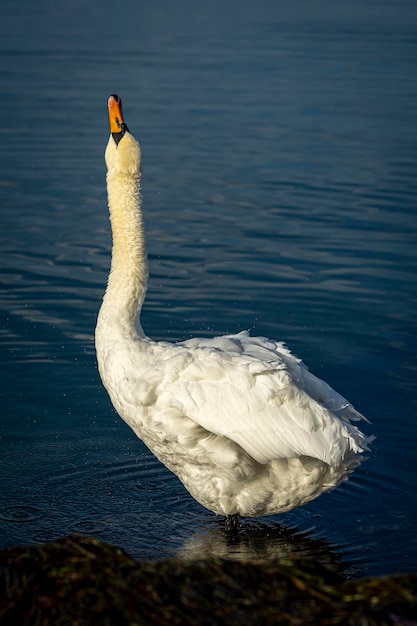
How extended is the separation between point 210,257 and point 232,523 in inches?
243

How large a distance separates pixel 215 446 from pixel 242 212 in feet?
28.2

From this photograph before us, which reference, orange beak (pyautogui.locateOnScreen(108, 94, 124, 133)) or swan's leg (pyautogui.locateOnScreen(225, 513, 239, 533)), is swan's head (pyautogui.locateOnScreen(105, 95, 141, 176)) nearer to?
orange beak (pyautogui.locateOnScreen(108, 94, 124, 133))

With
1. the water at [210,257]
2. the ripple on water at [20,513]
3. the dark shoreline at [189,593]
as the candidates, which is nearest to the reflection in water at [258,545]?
the water at [210,257]

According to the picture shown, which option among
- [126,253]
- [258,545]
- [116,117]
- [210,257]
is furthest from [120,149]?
[210,257]

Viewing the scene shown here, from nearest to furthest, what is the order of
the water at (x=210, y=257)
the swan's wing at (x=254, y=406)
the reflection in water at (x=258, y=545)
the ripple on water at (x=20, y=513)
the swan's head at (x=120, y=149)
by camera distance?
1. the swan's wing at (x=254, y=406)
2. the reflection in water at (x=258, y=545)
3. the swan's head at (x=120, y=149)
4. the ripple on water at (x=20, y=513)
5. the water at (x=210, y=257)

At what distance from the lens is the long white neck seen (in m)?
7.35

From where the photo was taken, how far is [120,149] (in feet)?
24.4

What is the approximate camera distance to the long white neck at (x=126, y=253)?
24.1 feet

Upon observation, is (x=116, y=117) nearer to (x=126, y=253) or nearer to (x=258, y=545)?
(x=126, y=253)

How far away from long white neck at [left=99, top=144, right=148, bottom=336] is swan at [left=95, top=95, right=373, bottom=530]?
0.01 meters

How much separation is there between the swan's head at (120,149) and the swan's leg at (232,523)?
2501mm

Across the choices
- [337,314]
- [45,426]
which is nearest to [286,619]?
[45,426]

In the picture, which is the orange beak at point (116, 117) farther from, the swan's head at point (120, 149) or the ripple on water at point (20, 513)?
the ripple on water at point (20, 513)

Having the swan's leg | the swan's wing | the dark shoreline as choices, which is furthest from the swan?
the dark shoreline
